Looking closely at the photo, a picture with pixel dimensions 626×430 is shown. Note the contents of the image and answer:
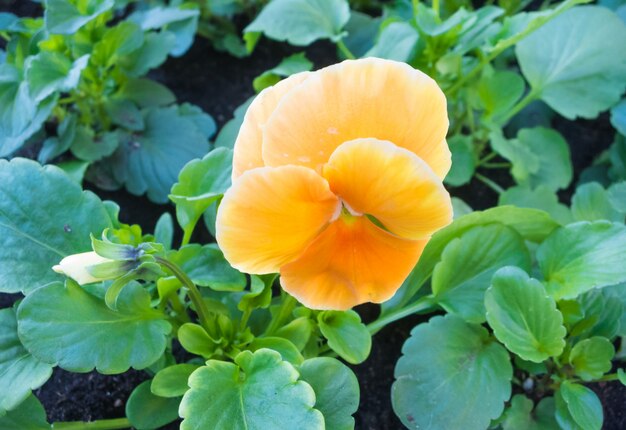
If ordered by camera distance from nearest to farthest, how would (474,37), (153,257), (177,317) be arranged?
1. (153,257)
2. (177,317)
3. (474,37)

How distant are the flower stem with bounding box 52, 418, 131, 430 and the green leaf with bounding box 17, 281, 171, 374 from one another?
22cm

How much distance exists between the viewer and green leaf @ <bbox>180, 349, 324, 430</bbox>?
92cm

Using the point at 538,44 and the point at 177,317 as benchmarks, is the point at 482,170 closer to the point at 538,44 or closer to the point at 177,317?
the point at 538,44

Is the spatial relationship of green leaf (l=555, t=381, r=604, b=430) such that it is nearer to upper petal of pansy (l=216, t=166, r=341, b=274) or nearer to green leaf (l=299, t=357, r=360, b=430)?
green leaf (l=299, t=357, r=360, b=430)

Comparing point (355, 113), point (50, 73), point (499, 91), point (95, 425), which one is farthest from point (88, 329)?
point (499, 91)

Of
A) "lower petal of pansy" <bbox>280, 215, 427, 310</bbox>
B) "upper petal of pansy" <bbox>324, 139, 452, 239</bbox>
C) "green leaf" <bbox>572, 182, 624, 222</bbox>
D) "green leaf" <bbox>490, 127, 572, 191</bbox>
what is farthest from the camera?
"green leaf" <bbox>490, 127, 572, 191</bbox>

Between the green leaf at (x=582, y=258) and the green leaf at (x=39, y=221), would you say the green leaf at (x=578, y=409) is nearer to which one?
the green leaf at (x=582, y=258)

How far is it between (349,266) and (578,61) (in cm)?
102

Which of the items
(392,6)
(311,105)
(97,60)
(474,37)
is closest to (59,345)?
(311,105)

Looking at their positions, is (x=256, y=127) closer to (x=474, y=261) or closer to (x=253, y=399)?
(x=253, y=399)

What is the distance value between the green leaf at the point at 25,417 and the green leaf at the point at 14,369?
0.32 ft

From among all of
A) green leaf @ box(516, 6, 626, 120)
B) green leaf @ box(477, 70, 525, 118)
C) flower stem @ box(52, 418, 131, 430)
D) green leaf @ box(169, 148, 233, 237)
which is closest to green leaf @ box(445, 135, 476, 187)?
green leaf @ box(477, 70, 525, 118)

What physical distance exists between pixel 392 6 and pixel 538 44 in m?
0.49

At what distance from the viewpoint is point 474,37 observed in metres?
1.49
